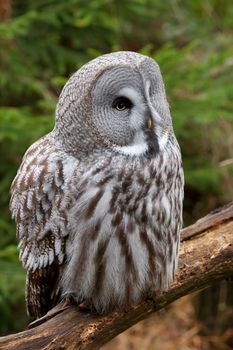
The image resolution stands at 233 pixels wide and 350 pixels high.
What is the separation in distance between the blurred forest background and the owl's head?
1892 mm

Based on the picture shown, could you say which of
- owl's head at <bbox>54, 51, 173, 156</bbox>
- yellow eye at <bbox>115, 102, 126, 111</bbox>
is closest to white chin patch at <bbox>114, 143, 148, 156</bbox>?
owl's head at <bbox>54, 51, 173, 156</bbox>

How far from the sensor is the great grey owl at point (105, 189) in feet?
8.80

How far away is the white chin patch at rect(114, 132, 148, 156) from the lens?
9.04 ft

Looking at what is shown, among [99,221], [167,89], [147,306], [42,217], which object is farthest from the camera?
[167,89]

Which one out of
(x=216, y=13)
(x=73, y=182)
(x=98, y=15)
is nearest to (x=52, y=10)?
(x=98, y=15)

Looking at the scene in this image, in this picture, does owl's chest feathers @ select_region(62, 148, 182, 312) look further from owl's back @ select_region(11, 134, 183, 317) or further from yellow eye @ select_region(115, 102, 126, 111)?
yellow eye @ select_region(115, 102, 126, 111)

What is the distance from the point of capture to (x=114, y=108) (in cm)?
271

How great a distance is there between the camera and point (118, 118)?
2717mm

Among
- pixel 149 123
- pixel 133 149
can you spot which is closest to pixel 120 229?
pixel 133 149

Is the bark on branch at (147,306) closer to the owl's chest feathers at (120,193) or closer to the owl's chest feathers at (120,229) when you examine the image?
the owl's chest feathers at (120,229)

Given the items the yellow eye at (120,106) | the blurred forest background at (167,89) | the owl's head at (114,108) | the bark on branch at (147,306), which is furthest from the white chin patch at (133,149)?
the blurred forest background at (167,89)

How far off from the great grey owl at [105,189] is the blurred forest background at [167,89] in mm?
1707

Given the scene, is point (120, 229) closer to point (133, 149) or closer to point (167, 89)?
point (133, 149)

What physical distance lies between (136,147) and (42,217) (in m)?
0.48
